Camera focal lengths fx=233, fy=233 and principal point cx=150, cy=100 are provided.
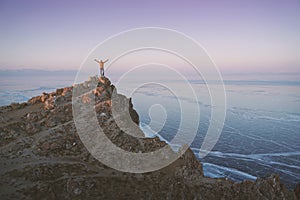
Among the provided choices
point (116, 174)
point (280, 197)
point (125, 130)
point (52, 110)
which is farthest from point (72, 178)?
point (280, 197)

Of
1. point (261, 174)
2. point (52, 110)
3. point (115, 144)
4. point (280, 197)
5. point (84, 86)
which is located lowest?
point (261, 174)

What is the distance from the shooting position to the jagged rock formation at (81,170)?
3027cm

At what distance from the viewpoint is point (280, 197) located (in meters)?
30.0

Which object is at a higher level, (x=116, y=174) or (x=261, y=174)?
(x=116, y=174)

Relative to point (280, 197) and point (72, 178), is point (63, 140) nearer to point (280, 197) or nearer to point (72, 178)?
point (72, 178)

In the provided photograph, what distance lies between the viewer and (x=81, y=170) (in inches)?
1393

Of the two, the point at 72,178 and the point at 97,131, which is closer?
the point at 72,178

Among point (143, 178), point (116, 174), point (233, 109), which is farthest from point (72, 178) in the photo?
point (233, 109)

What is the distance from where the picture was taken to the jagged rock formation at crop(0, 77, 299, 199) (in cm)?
3027

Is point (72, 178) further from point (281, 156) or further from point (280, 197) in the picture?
point (281, 156)

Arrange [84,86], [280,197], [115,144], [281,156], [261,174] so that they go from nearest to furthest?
1. [280,197]
2. [115,144]
3. [84,86]
4. [261,174]
5. [281,156]

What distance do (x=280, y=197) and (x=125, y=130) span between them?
86.4 feet

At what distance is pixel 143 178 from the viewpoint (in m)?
34.7

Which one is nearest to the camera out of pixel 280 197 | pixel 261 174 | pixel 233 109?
pixel 280 197
